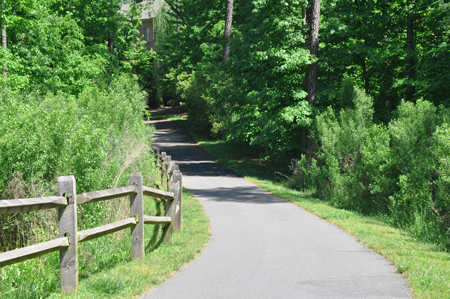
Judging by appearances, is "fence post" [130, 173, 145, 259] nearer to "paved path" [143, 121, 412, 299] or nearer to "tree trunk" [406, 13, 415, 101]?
"paved path" [143, 121, 412, 299]

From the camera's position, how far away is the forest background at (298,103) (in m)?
9.61

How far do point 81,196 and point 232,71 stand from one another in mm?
22457

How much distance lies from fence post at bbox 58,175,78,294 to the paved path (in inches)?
40.6

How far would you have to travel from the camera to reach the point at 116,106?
17.2 metres

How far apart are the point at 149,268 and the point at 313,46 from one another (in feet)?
59.7

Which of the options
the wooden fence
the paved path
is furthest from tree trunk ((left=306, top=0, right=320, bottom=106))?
the wooden fence

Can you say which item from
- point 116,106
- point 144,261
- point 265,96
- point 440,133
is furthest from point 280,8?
point 144,261

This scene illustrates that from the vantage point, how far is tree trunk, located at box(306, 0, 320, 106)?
2216cm

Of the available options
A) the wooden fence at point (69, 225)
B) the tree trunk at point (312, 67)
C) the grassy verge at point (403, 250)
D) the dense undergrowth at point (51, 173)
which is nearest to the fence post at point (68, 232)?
the wooden fence at point (69, 225)

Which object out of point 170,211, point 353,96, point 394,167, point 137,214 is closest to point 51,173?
point 170,211

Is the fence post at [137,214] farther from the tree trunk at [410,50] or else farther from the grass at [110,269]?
the tree trunk at [410,50]

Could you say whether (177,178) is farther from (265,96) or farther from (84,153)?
(265,96)

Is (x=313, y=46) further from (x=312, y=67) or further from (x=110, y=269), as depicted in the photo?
(x=110, y=269)

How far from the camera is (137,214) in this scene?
23.5ft
